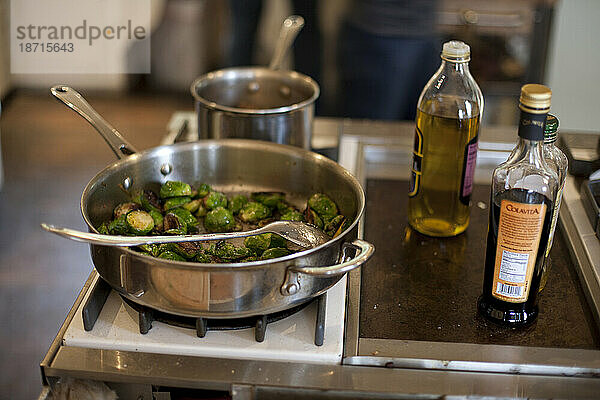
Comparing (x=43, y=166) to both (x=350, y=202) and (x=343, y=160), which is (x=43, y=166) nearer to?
(x=343, y=160)

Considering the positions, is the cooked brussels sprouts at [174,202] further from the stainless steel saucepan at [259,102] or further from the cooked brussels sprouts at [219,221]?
the stainless steel saucepan at [259,102]

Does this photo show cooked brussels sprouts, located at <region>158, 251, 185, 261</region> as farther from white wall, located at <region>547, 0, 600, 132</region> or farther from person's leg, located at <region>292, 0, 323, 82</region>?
white wall, located at <region>547, 0, 600, 132</region>

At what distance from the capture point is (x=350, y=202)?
1.17m

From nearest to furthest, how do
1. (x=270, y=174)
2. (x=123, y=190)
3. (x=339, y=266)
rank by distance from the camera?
(x=339, y=266), (x=123, y=190), (x=270, y=174)

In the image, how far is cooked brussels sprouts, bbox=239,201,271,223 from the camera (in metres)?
1.26

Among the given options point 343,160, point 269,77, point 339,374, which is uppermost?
point 269,77

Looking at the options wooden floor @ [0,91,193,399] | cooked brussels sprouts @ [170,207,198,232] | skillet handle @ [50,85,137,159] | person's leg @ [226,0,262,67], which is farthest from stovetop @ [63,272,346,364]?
person's leg @ [226,0,262,67]

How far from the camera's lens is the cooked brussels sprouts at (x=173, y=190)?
1.26m

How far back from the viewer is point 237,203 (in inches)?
50.8

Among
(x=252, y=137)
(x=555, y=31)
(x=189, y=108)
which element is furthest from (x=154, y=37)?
(x=252, y=137)

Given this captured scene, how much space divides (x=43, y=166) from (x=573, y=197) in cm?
253

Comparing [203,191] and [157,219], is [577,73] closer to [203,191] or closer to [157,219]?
[203,191]

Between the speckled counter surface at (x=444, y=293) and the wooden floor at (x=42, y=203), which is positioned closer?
the speckled counter surface at (x=444, y=293)

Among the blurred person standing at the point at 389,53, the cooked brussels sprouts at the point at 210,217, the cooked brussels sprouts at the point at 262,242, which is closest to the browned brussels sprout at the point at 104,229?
the cooked brussels sprouts at the point at 210,217
